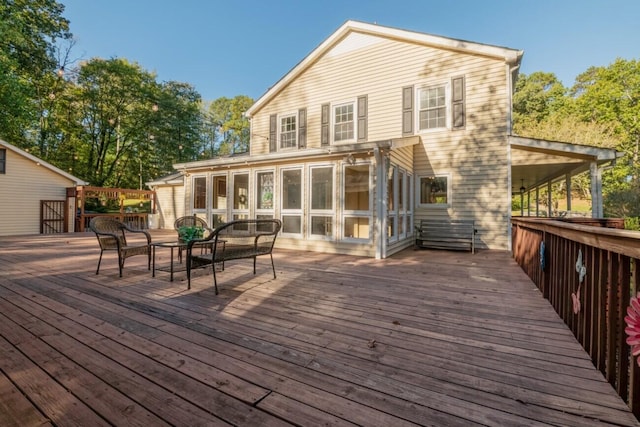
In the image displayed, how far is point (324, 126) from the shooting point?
10250 millimetres

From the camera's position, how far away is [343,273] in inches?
189

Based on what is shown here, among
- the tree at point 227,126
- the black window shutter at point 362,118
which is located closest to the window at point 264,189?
the black window shutter at point 362,118

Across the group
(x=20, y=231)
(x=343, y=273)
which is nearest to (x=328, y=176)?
(x=343, y=273)

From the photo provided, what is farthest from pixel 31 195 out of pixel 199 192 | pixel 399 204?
pixel 399 204

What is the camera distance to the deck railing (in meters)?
1.47

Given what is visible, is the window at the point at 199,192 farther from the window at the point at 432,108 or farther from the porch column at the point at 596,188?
the porch column at the point at 596,188

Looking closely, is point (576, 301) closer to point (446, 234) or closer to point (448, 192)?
point (446, 234)

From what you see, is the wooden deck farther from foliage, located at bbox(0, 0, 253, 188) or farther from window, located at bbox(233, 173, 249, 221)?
foliage, located at bbox(0, 0, 253, 188)

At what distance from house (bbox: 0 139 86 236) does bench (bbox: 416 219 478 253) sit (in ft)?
49.6

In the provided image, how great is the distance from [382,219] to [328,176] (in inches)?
72.0

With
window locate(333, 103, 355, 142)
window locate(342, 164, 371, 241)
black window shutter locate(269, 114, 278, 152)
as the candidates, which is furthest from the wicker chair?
black window shutter locate(269, 114, 278, 152)

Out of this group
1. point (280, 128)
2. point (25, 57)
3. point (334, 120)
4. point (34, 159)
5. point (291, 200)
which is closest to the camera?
point (291, 200)

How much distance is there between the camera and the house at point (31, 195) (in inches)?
447

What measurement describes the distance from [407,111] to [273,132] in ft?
17.5
